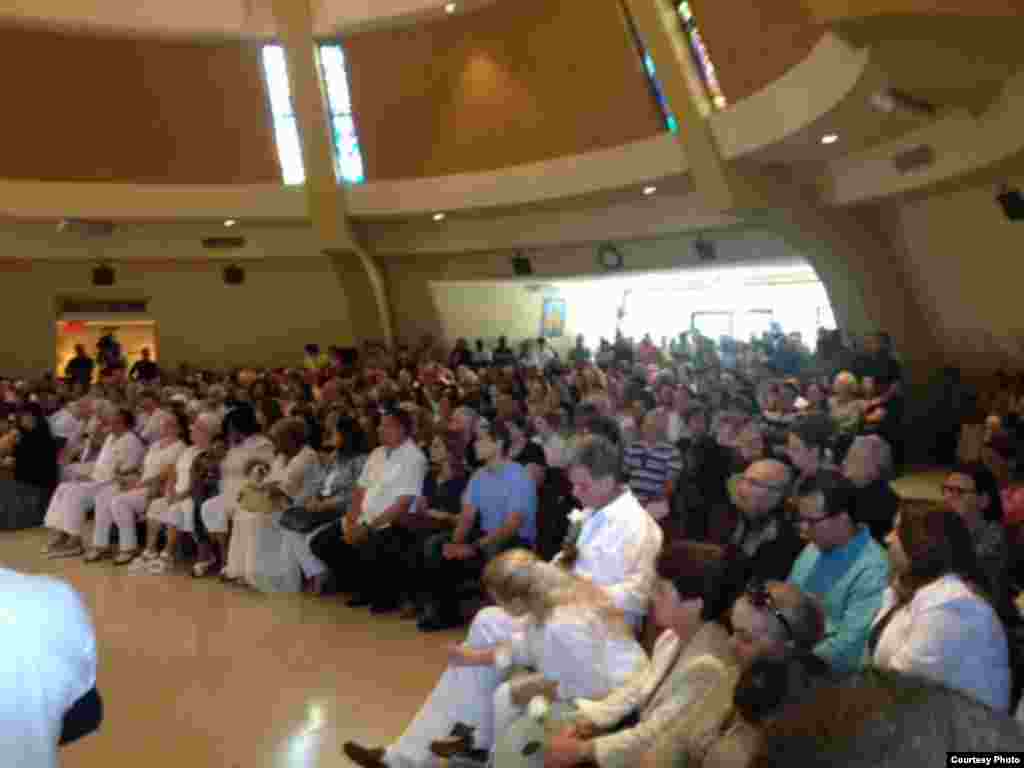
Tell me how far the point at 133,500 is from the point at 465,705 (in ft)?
17.3

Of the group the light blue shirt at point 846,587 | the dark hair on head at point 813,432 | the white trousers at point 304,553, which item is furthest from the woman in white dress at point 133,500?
the light blue shirt at point 846,587

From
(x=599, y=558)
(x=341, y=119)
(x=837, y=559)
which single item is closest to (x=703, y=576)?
(x=837, y=559)

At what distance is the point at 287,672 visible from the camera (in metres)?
5.28

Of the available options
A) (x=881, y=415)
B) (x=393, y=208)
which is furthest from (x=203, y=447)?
(x=393, y=208)

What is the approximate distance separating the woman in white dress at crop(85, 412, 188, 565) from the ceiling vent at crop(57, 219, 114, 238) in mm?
8808

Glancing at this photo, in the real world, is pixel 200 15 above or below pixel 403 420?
above

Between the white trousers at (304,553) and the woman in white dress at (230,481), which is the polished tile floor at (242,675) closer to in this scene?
the white trousers at (304,553)

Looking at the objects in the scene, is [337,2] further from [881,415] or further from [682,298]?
[881,415]

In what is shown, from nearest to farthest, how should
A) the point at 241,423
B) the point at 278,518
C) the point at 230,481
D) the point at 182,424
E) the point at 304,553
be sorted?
the point at 304,553
the point at 278,518
the point at 230,481
the point at 241,423
the point at 182,424

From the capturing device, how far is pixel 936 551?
288 centimetres

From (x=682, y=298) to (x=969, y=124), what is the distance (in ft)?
38.1

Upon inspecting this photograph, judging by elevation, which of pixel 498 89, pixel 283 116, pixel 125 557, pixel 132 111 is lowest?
pixel 125 557

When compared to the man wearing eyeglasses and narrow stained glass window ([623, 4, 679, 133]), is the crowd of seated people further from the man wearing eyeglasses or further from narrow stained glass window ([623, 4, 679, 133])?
narrow stained glass window ([623, 4, 679, 133])

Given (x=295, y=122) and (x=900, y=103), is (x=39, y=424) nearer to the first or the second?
(x=295, y=122)
